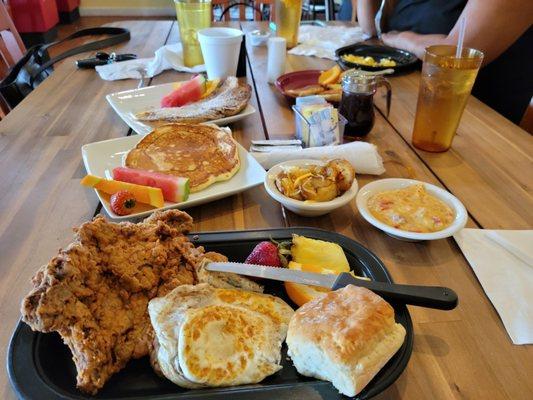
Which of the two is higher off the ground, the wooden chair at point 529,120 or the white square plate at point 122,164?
the white square plate at point 122,164

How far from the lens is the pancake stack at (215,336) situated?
663mm

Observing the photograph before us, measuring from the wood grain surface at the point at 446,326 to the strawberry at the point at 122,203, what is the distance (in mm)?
429

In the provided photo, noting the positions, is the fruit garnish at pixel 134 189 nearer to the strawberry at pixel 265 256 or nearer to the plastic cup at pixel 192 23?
the strawberry at pixel 265 256

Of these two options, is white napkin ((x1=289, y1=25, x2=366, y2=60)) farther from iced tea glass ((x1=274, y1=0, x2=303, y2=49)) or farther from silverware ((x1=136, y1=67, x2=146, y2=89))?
silverware ((x1=136, y1=67, x2=146, y2=89))

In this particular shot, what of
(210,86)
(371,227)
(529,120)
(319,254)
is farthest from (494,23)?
(319,254)

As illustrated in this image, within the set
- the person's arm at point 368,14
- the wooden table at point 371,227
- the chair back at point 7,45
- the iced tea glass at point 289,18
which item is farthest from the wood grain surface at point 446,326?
the chair back at point 7,45

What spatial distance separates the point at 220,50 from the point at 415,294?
1.51 metres

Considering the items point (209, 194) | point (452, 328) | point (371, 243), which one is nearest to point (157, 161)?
point (209, 194)

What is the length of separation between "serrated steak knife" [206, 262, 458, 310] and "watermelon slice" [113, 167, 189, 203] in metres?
0.34

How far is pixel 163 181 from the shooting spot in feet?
3.75

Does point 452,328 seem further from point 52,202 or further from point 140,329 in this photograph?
point 52,202

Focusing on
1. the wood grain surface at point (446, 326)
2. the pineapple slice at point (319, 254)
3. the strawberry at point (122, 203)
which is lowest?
the wood grain surface at point (446, 326)

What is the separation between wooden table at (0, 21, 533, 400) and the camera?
76cm

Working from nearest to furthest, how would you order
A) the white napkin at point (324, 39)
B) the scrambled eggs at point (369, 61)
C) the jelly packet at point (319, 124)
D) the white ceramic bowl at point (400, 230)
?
1. the white ceramic bowl at point (400, 230)
2. the jelly packet at point (319, 124)
3. the scrambled eggs at point (369, 61)
4. the white napkin at point (324, 39)
